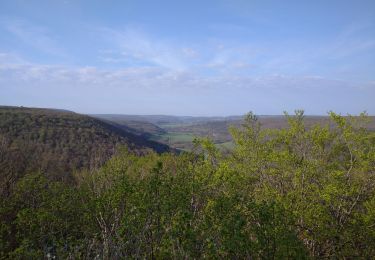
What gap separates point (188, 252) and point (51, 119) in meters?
114

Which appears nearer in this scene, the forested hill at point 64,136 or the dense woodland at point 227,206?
the dense woodland at point 227,206

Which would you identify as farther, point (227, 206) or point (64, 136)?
point (64, 136)

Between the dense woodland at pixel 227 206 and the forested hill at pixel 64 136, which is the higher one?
the dense woodland at pixel 227 206

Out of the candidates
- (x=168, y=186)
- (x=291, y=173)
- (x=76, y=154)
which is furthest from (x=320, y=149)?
(x=76, y=154)

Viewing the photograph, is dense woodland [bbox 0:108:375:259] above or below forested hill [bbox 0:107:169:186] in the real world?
above

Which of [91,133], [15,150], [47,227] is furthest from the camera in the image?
[91,133]

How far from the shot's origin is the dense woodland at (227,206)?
1025 centimetres

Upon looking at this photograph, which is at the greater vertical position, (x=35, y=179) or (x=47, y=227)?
(x=35, y=179)

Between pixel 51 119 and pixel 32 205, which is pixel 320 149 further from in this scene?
pixel 51 119

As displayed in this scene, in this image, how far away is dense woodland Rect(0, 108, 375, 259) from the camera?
33.6ft

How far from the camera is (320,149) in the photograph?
838 inches

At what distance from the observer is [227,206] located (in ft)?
38.6

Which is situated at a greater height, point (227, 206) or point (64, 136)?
point (227, 206)

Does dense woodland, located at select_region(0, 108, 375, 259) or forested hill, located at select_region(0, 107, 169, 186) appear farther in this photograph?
forested hill, located at select_region(0, 107, 169, 186)
